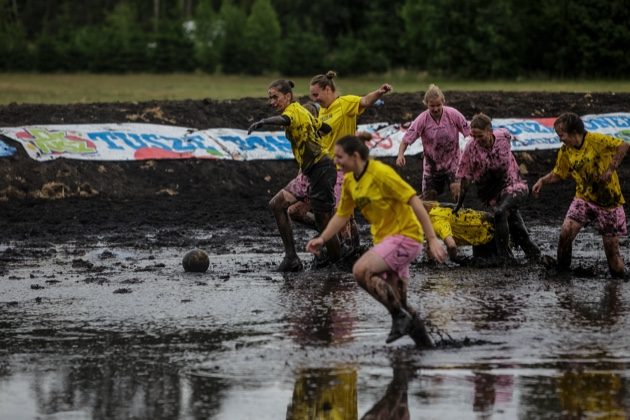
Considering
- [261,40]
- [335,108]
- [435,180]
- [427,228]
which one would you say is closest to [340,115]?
[335,108]

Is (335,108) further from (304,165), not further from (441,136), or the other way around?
(441,136)

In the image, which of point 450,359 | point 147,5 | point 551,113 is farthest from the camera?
point 147,5

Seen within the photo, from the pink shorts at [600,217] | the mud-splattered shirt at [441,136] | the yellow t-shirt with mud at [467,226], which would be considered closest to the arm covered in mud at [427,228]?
the pink shorts at [600,217]

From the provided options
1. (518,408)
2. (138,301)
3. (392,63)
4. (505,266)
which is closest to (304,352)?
(518,408)

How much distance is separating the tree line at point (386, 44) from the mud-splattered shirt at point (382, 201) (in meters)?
37.0

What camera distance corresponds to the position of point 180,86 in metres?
41.9

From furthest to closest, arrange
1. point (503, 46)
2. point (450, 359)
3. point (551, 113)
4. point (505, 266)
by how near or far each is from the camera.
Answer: point (503, 46) < point (551, 113) < point (505, 266) < point (450, 359)

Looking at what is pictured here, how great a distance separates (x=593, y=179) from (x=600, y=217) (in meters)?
0.44

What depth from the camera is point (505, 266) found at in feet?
48.5

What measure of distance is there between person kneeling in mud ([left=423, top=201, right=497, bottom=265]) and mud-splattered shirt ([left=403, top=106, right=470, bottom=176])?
70cm

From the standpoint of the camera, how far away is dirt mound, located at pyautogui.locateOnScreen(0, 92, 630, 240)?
18.8 m

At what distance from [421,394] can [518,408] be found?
0.75m

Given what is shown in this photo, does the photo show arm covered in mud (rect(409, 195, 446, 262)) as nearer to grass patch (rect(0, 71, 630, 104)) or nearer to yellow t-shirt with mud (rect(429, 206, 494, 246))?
yellow t-shirt with mud (rect(429, 206, 494, 246))

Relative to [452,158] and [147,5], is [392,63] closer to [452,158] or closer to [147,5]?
[147,5]
